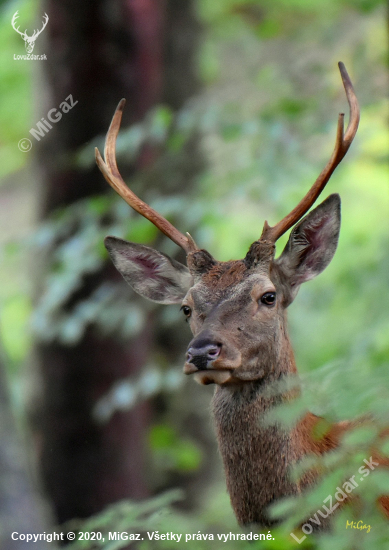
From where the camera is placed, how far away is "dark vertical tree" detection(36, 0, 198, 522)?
7.08 meters

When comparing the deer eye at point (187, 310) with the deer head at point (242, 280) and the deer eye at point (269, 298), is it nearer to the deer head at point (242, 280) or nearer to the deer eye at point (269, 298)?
the deer head at point (242, 280)

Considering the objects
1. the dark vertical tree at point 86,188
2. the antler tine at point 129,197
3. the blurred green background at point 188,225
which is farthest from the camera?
the dark vertical tree at point 86,188

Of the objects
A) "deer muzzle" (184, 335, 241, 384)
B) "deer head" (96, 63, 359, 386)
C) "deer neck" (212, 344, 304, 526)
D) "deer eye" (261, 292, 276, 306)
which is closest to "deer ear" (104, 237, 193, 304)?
"deer head" (96, 63, 359, 386)

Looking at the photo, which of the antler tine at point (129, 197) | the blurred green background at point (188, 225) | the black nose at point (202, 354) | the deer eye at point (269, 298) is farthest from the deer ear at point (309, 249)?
the black nose at point (202, 354)

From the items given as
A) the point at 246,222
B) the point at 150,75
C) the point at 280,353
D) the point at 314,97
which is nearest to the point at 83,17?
the point at 150,75

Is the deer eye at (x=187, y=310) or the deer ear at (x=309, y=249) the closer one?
the deer eye at (x=187, y=310)

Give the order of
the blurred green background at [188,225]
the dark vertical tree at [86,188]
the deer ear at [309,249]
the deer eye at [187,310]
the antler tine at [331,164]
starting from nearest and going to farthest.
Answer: the antler tine at [331,164] < the deer eye at [187,310] < the deer ear at [309,249] < the blurred green background at [188,225] < the dark vertical tree at [86,188]

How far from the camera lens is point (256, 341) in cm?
340

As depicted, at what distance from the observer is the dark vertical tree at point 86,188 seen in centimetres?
708

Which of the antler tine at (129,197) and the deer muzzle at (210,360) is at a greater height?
the antler tine at (129,197)

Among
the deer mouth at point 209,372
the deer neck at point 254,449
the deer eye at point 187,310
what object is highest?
the deer eye at point 187,310

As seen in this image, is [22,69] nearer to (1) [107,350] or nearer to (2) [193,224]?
(1) [107,350]

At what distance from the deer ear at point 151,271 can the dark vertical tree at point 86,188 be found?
2838 mm

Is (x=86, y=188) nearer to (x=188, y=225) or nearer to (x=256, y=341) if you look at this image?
(x=188, y=225)
